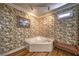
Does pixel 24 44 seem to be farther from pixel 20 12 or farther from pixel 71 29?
pixel 71 29

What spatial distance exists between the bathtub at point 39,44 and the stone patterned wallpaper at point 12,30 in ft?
0.34

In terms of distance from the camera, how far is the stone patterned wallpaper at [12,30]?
1.73 metres

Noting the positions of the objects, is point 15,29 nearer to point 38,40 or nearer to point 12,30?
point 12,30

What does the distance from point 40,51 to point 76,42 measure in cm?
73

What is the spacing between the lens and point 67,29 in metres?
1.79

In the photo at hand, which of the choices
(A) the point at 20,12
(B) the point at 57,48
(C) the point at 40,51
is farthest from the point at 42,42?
(A) the point at 20,12

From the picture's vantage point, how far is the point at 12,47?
1.80m

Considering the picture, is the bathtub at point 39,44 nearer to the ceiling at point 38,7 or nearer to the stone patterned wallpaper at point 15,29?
the stone patterned wallpaper at point 15,29

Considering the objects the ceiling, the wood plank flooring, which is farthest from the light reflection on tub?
the ceiling

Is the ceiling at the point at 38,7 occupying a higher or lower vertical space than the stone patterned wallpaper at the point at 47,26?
higher

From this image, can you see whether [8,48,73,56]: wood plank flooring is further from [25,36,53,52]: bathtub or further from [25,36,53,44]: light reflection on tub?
[25,36,53,44]: light reflection on tub

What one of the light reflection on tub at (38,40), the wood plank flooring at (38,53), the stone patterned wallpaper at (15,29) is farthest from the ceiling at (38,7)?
the wood plank flooring at (38,53)

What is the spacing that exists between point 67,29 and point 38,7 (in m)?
0.73

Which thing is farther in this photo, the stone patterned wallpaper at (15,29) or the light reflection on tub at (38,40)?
the light reflection on tub at (38,40)
